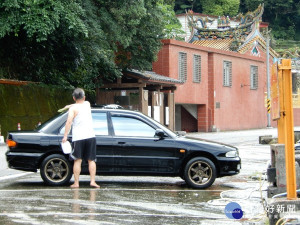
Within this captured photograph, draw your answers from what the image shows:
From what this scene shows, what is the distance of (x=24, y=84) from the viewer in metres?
27.1

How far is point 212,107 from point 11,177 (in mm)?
30666

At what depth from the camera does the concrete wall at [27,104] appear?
2655 centimetres

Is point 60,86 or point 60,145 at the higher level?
point 60,86

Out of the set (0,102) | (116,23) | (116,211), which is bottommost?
(116,211)

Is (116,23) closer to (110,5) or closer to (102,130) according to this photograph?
(110,5)

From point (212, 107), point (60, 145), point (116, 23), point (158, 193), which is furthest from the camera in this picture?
point (212, 107)

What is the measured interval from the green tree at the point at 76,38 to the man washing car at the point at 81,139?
13675 mm

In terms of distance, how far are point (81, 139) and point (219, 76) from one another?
108ft

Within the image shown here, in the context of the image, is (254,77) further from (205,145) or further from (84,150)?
(84,150)

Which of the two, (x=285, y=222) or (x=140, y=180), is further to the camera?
(x=140, y=180)

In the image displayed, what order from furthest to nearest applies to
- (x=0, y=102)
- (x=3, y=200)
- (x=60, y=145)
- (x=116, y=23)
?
1. (x=116, y=23)
2. (x=0, y=102)
3. (x=60, y=145)
4. (x=3, y=200)

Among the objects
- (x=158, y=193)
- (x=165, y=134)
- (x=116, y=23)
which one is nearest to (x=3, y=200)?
(x=158, y=193)

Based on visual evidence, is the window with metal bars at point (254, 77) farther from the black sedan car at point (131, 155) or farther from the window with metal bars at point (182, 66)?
the black sedan car at point (131, 155)

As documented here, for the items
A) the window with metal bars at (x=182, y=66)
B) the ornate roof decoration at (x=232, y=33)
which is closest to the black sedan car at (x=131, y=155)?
the window with metal bars at (x=182, y=66)
